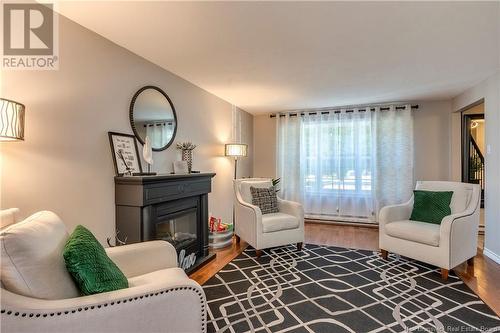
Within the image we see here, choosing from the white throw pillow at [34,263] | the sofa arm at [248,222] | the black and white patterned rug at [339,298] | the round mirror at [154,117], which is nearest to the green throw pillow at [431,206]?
the black and white patterned rug at [339,298]

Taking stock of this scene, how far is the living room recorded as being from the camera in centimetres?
122

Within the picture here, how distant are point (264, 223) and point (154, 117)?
1.72 metres

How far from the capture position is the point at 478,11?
1758 mm

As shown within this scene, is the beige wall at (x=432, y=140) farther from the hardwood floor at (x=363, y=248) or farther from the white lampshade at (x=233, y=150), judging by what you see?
the white lampshade at (x=233, y=150)

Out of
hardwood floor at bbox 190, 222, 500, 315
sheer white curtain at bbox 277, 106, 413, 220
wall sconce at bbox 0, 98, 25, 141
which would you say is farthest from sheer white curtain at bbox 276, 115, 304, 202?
wall sconce at bbox 0, 98, 25, 141

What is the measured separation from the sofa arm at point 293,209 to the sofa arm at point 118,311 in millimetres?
2223

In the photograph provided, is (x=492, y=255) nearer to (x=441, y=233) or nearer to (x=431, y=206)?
(x=431, y=206)

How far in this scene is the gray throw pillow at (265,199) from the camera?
3473 mm

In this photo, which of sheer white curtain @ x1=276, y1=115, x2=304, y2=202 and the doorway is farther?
sheer white curtain @ x1=276, y1=115, x2=304, y2=202

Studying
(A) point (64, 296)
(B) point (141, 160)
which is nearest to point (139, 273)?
(A) point (64, 296)

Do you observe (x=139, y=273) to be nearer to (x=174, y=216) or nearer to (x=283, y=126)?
(x=174, y=216)

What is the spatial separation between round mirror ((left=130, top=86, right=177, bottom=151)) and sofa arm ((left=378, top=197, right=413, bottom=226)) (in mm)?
2630

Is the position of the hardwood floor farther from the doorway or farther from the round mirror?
the round mirror

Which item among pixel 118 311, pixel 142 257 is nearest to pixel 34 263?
pixel 118 311
